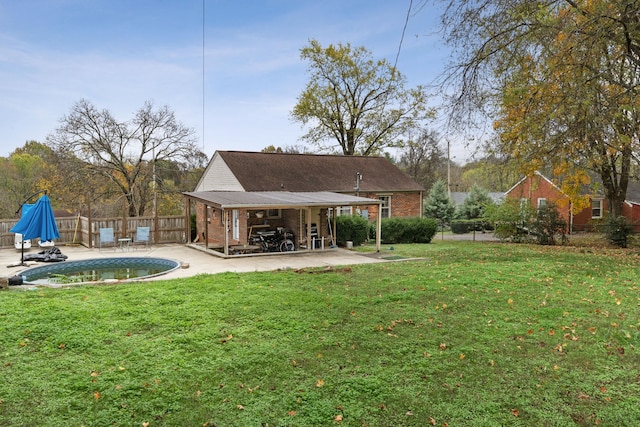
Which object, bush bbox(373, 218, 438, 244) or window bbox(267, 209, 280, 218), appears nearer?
window bbox(267, 209, 280, 218)

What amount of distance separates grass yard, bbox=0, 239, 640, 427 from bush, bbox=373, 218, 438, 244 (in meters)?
12.9

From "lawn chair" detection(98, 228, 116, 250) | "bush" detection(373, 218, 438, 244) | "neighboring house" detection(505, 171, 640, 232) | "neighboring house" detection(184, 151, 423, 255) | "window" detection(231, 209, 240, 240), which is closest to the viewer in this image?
"neighboring house" detection(184, 151, 423, 255)

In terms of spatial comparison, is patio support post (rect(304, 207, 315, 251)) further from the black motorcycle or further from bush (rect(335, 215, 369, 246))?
bush (rect(335, 215, 369, 246))

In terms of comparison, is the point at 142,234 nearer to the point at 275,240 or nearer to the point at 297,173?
the point at 275,240

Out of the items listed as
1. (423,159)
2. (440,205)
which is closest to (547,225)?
(440,205)

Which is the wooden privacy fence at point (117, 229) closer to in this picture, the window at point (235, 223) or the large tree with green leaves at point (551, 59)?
the window at point (235, 223)

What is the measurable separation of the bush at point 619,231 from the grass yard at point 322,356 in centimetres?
1334

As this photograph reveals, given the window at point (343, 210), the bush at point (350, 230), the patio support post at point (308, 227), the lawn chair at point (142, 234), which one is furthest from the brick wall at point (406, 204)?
the lawn chair at point (142, 234)

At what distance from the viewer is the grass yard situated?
4.26 metres

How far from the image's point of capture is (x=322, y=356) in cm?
554

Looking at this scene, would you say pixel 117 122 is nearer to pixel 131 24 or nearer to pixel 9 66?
pixel 9 66

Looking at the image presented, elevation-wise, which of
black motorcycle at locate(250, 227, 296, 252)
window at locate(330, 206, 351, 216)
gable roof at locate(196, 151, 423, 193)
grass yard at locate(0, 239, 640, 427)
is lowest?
grass yard at locate(0, 239, 640, 427)

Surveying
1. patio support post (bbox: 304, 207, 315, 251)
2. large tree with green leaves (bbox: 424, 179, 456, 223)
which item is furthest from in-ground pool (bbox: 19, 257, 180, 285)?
large tree with green leaves (bbox: 424, 179, 456, 223)

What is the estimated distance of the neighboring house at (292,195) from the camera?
710 inches
